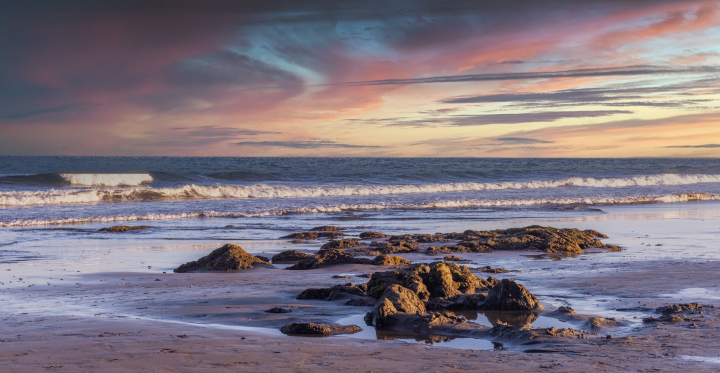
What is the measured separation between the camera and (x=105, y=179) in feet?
151

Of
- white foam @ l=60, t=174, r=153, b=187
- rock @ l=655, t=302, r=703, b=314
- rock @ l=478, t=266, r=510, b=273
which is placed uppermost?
white foam @ l=60, t=174, r=153, b=187

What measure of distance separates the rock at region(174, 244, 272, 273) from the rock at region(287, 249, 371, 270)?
64 cm

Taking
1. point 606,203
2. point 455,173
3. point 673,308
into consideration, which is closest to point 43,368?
point 673,308

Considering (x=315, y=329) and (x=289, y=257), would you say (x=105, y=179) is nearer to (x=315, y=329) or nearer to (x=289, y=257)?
(x=289, y=257)

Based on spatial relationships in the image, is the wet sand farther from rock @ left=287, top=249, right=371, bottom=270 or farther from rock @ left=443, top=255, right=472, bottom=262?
rock @ left=443, top=255, right=472, bottom=262

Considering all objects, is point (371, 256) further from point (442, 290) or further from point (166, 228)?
point (166, 228)

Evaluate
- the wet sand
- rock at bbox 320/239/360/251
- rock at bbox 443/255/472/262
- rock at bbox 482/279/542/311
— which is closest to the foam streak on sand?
rock at bbox 320/239/360/251

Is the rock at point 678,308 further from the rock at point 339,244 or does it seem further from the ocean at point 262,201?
the ocean at point 262,201

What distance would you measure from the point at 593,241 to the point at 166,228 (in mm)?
12359

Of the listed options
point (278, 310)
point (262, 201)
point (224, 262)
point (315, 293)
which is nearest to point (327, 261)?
point (224, 262)

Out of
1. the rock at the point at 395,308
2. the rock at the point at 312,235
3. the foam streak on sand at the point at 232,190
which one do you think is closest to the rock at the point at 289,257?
the rock at the point at 312,235

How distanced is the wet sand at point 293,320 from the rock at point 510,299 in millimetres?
357

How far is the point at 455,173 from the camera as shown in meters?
57.7

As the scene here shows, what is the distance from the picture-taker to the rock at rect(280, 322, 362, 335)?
5.67 metres
